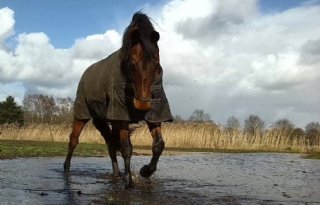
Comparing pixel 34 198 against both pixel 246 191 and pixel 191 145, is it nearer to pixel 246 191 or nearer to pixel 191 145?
pixel 246 191

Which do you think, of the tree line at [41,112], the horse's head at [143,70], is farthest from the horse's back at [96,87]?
the tree line at [41,112]

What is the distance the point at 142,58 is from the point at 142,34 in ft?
1.37

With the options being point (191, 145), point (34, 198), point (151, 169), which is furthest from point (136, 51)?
point (191, 145)

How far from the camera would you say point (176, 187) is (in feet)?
23.7

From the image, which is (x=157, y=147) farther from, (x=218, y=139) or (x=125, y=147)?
(x=218, y=139)

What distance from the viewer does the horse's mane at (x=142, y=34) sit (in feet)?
20.6

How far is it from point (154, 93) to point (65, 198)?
206cm

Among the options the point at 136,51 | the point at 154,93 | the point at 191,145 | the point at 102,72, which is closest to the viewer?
the point at 136,51

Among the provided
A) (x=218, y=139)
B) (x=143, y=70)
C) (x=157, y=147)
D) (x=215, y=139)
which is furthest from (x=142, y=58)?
(x=218, y=139)

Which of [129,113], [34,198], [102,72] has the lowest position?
[34,198]

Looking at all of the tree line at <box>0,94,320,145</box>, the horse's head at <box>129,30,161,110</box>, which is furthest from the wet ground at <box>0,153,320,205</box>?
the tree line at <box>0,94,320,145</box>

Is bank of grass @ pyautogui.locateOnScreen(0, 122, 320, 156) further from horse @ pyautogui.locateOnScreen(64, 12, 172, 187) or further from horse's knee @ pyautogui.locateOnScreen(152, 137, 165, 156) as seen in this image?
horse's knee @ pyautogui.locateOnScreen(152, 137, 165, 156)

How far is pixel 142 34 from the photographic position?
21.3ft

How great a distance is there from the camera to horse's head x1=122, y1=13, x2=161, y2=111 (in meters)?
6.15
